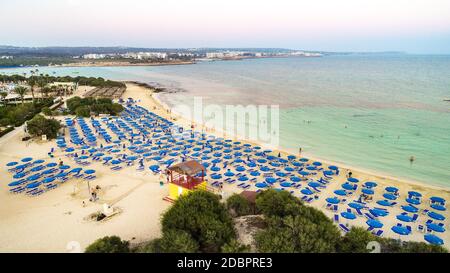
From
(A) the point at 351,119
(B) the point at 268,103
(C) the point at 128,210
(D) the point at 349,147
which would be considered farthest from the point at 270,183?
(B) the point at 268,103

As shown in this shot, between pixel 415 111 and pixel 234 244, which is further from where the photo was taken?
pixel 415 111

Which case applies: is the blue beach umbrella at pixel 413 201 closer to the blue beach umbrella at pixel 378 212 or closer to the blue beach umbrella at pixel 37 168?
the blue beach umbrella at pixel 378 212

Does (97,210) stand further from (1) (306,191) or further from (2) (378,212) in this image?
(2) (378,212)

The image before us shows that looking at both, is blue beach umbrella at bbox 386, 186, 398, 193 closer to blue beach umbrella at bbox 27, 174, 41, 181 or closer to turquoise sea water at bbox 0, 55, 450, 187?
turquoise sea water at bbox 0, 55, 450, 187

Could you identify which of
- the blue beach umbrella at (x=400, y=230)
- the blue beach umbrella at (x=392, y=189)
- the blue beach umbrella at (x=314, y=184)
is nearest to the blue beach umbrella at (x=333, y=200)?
the blue beach umbrella at (x=314, y=184)

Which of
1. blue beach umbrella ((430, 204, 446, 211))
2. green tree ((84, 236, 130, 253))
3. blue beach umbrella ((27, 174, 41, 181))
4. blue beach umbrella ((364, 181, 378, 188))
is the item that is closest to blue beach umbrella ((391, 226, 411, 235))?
blue beach umbrella ((430, 204, 446, 211))
